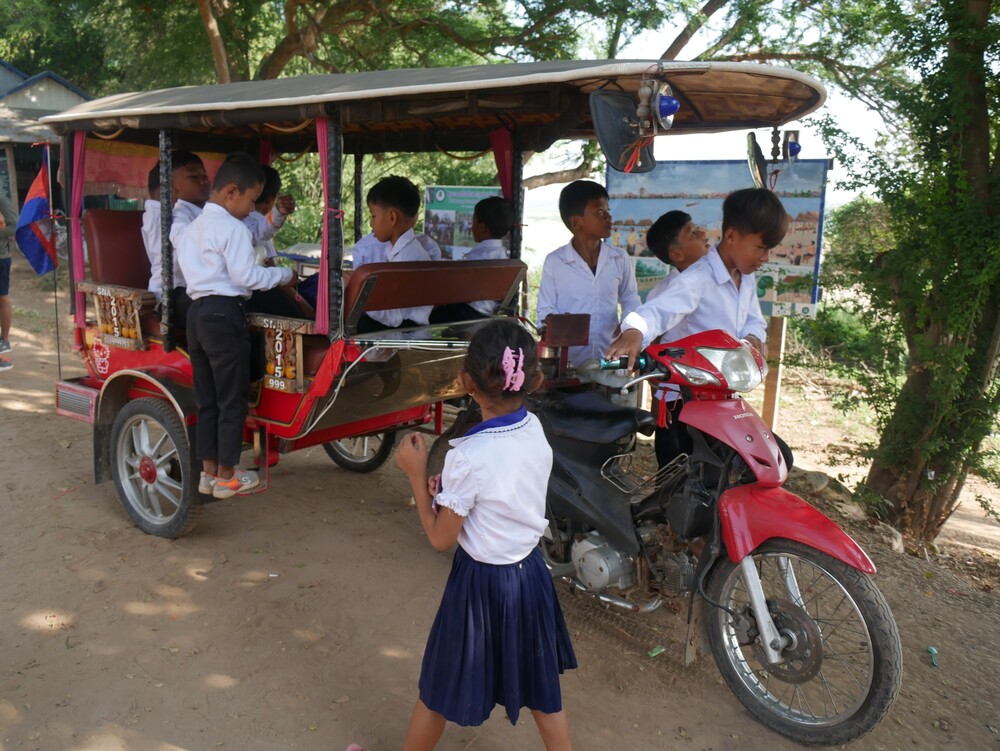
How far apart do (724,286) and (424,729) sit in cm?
202

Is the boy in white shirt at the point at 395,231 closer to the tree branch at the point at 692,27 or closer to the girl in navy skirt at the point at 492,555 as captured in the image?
the girl in navy skirt at the point at 492,555

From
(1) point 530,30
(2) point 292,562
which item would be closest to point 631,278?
(2) point 292,562

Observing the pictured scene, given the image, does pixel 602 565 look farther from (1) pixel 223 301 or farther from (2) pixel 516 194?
(2) pixel 516 194

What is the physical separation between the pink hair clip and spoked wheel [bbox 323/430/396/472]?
11.0ft

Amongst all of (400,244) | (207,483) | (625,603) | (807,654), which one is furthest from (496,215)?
(807,654)

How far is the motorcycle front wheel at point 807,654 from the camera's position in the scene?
2.71m

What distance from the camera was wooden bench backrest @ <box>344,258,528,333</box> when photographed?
12.1ft

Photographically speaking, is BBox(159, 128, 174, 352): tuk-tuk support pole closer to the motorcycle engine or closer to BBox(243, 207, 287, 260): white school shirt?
BBox(243, 207, 287, 260): white school shirt

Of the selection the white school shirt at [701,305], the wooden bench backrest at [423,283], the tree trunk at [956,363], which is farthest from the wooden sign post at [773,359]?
the white school shirt at [701,305]

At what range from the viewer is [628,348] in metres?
2.93

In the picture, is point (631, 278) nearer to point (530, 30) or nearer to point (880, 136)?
point (880, 136)

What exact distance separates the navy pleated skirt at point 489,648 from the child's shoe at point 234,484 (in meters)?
1.98

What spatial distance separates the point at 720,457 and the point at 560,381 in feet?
3.17

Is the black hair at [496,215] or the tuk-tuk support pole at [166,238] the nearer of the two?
the tuk-tuk support pole at [166,238]
